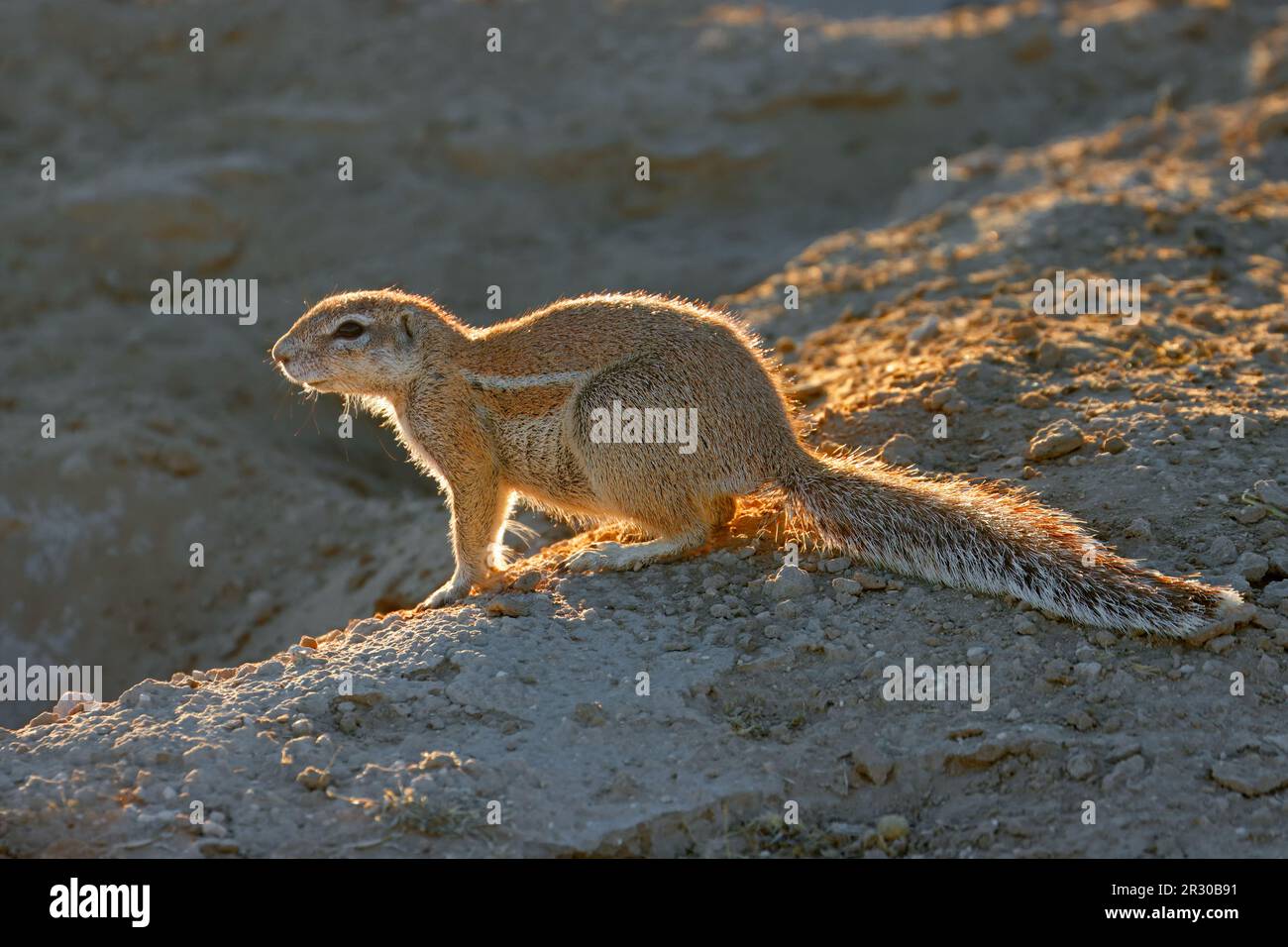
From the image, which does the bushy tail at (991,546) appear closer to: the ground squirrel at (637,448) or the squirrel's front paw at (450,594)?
the ground squirrel at (637,448)

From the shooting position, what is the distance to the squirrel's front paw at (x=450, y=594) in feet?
21.5

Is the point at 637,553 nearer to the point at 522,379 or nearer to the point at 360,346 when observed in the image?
the point at 522,379

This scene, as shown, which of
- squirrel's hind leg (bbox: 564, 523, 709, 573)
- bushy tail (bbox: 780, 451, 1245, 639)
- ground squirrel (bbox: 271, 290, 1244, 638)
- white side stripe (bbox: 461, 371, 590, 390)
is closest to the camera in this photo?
bushy tail (bbox: 780, 451, 1245, 639)

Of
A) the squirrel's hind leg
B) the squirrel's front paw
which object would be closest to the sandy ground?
the squirrel's hind leg

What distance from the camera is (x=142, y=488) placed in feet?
30.4

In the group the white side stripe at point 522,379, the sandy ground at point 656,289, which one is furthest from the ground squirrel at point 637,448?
the sandy ground at point 656,289

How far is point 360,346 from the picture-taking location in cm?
679

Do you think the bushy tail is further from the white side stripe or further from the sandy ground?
the white side stripe

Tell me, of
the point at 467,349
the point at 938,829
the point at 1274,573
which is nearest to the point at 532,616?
the point at 467,349

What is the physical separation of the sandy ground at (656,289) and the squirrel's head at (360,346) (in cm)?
126

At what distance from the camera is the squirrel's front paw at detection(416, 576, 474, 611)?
657 centimetres

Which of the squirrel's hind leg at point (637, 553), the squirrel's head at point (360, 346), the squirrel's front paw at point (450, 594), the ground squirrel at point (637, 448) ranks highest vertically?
the squirrel's head at point (360, 346)

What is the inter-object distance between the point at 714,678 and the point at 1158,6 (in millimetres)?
12169

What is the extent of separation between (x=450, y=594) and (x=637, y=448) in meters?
1.13
